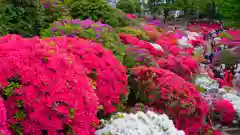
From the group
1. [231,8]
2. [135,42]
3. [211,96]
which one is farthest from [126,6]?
[135,42]

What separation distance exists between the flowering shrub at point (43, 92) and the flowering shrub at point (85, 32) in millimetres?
3387

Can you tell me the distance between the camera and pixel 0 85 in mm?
4508

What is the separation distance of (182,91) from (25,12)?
461 cm

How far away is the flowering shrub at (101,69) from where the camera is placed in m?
6.24

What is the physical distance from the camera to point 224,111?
12.3 metres

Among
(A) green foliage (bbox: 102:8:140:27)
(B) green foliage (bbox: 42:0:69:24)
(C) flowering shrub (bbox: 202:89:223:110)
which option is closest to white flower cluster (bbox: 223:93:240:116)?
(C) flowering shrub (bbox: 202:89:223:110)

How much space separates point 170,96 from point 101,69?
2265 millimetres

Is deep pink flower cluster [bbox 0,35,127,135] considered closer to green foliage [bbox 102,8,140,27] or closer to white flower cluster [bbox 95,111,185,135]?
white flower cluster [bbox 95,111,185,135]

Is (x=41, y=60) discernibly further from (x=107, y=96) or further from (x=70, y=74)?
(x=107, y=96)

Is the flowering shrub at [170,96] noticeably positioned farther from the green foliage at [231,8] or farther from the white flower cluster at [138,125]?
the green foliage at [231,8]

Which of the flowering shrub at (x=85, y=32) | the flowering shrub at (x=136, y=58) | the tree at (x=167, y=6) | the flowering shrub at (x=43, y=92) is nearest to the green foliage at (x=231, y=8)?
the tree at (x=167, y=6)

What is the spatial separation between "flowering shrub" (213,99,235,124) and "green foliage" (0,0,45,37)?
6461 millimetres

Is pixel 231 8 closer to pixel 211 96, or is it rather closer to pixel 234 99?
pixel 234 99

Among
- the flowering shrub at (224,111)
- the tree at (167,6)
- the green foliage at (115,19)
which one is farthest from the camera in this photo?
the tree at (167,6)
